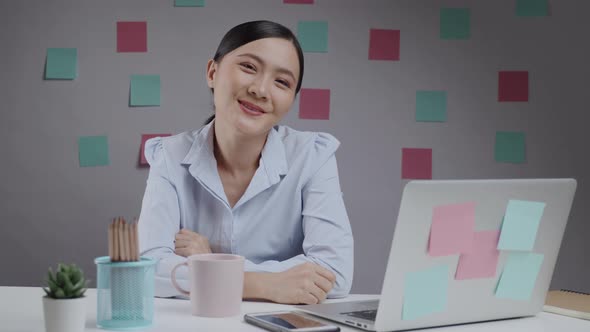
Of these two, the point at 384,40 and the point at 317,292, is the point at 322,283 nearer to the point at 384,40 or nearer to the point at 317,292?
the point at 317,292

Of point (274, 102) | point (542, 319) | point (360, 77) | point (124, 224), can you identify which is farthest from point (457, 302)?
point (360, 77)

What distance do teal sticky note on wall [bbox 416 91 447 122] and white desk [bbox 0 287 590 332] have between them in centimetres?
143

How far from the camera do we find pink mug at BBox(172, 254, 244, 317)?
3.52ft

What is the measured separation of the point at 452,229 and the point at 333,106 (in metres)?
1.59

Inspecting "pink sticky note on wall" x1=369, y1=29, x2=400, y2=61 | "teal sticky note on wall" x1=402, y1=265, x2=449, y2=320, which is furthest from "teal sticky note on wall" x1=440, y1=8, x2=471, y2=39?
"teal sticky note on wall" x1=402, y1=265, x2=449, y2=320

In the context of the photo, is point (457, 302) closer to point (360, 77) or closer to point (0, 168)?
point (360, 77)

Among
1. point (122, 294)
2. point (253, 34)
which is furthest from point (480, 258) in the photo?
point (253, 34)

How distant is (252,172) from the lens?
182 centimetres

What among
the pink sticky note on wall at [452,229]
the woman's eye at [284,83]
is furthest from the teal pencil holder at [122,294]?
the woman's eye at [284,83]

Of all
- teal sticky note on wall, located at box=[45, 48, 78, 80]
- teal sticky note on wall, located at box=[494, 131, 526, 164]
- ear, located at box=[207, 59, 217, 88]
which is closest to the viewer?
ear, located at box=[207, 59, 217, 88]

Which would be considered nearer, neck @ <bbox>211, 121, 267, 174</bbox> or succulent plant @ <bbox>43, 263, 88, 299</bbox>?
succulent plant @ <bbox>43, 263, 88, 299</bbox>

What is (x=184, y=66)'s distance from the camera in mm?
2494

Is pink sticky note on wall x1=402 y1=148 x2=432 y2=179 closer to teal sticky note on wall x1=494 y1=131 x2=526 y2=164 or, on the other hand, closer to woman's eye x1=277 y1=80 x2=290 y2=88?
teal sticky note on wall x1=494 y1=131 x2=526 y2=164

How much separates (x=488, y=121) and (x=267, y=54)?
3.79ft
